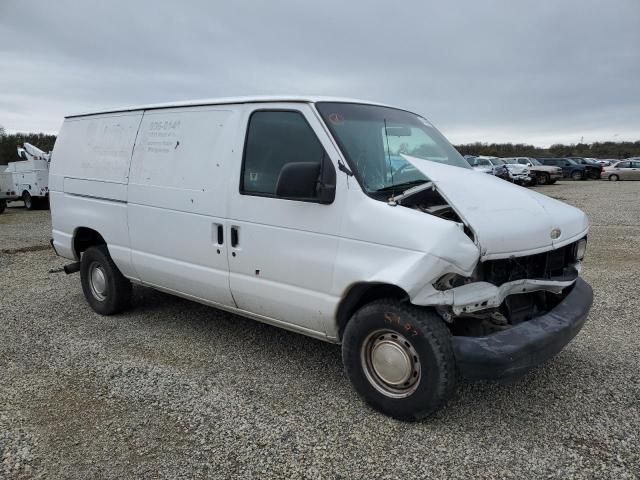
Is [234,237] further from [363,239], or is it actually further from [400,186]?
[400,186]

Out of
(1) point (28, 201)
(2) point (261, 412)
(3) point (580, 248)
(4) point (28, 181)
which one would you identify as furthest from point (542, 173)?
(2) point (261, 412)

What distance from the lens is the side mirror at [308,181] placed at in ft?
10.7

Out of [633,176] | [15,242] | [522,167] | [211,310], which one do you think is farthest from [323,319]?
[633,176]

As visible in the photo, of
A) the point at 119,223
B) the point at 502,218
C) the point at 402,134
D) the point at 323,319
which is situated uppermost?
the point at 402,134

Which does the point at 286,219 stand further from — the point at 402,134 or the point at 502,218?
the point at 502,218

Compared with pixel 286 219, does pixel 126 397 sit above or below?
below

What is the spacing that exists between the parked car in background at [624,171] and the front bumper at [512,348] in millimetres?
35019

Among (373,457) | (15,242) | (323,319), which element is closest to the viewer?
(373,457)

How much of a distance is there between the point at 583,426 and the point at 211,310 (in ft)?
12.4

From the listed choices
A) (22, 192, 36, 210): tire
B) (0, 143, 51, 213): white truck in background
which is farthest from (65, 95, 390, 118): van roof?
(22, 192, 36, 210): tire

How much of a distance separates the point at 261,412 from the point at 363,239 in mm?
1374

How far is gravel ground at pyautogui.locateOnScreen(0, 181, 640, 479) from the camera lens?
2.87 metres

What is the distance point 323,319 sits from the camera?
3.51 meters

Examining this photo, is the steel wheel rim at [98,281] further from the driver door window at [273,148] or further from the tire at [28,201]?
the tire at [28,201]
